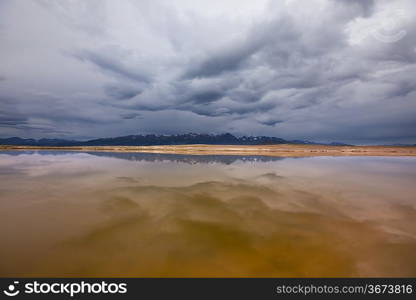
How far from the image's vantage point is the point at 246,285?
3.73m

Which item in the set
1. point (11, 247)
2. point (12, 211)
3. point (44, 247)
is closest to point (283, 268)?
point (44, 247)

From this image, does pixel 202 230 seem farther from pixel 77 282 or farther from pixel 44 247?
pixel 44 247

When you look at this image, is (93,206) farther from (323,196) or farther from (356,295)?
(323,196)

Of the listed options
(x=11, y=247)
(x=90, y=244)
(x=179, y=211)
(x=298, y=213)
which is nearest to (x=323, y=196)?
(x=298, y=213)

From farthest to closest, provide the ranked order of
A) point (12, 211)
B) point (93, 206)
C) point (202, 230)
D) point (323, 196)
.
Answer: point (323, 196) → point (93, 206) → point (12, 211) → point (202, 230)

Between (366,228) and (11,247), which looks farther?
(366,228)

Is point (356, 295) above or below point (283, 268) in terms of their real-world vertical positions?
below

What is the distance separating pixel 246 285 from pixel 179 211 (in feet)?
13.5

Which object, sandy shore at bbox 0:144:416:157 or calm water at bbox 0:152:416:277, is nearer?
calm water at bbox 0:152:416:277

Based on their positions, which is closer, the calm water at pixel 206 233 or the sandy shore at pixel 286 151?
the calm water at pixel 206 233

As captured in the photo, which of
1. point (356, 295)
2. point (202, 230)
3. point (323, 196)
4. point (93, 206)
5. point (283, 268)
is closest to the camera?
point (356, 295)

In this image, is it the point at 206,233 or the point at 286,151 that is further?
the point at 286,151

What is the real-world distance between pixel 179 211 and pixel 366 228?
250 inches

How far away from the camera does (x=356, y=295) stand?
366 centimetres
